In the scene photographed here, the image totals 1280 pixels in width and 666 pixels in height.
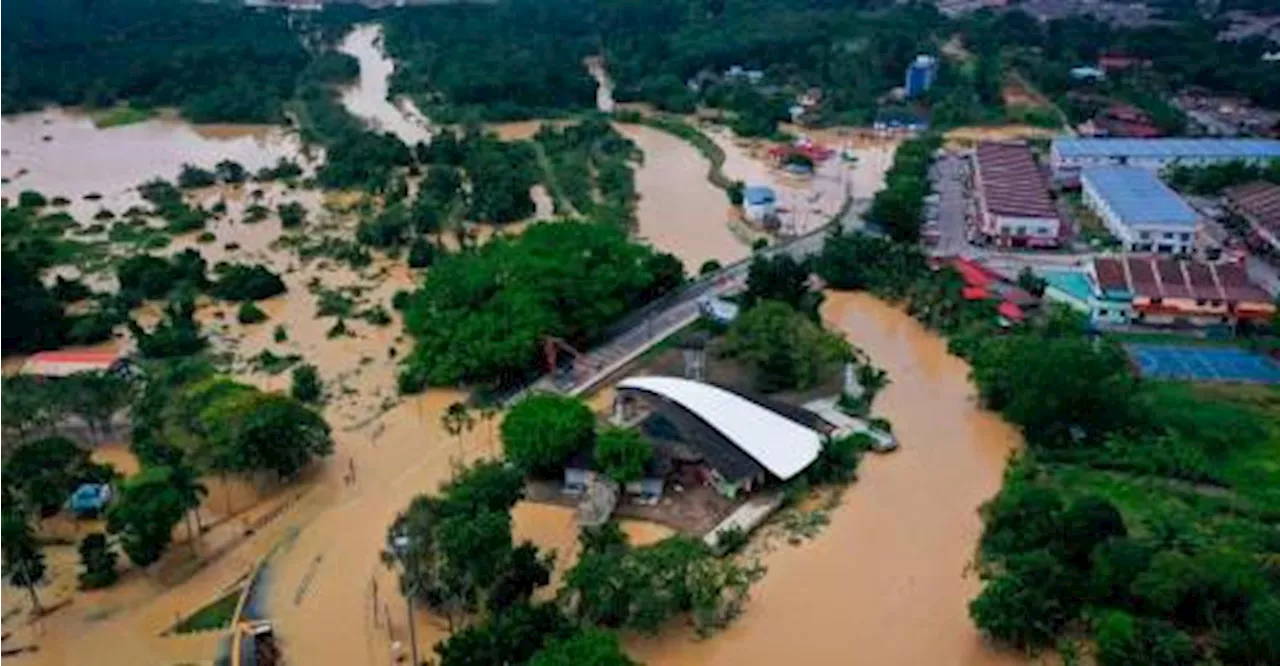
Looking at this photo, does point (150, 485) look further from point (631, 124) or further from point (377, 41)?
point (377, 41)

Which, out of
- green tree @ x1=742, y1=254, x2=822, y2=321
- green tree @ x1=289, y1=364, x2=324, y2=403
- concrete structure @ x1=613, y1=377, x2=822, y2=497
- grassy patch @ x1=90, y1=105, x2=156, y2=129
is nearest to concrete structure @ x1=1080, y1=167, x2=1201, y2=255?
green tree @ x1=742, y1=254, x2=822, y2=321

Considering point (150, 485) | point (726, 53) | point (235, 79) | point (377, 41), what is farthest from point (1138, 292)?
point (377, 41)

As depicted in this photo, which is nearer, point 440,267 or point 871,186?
point 440,267

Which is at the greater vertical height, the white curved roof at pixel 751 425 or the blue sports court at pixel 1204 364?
the white curved roof at pixel 751 425

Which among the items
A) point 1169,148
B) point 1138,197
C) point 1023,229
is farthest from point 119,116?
point 1169,148

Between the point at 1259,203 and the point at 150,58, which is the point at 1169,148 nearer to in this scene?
the point at 1259,203

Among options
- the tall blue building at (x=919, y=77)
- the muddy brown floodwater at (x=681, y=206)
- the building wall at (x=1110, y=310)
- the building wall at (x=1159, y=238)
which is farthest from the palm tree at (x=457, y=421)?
the tall blue building at (x=919, y=77)

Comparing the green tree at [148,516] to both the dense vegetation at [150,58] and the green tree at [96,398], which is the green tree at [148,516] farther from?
the dense vegetation at [150,58]

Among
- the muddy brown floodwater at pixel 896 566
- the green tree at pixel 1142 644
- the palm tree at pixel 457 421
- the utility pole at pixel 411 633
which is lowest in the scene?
the muddy brown floodwater at pixel 896 566
